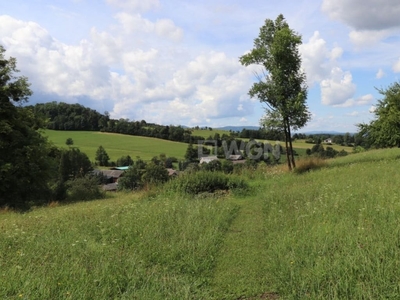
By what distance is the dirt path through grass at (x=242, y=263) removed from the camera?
179 inches

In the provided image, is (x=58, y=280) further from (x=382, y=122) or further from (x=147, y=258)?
(x=382, y=122)

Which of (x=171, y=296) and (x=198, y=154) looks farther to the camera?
(x=198, y=154)

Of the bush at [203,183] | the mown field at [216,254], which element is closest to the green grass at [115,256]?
the mown field at [216,254]

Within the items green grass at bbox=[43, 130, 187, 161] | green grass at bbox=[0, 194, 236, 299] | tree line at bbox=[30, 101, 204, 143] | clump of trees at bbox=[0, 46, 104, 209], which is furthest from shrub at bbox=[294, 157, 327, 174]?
tree line at bbox=[30, 101, 204, 143]

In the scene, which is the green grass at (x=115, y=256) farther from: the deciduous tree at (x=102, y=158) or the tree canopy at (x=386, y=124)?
the deciduous tree at (x=102, y=158)

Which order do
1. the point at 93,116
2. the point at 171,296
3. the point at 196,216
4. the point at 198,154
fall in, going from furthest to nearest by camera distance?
the point at 93,116
the point at 198,154
the point at 196,216
the point at 171,296

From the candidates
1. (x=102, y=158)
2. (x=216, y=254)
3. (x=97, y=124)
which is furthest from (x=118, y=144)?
(x=216, y=254)

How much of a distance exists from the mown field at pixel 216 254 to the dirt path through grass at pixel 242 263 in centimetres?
2

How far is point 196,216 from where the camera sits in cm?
816

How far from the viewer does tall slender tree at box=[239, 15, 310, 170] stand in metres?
16.9

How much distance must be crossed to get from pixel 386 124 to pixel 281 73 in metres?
7.49

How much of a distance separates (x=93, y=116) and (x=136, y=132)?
14.1 meters

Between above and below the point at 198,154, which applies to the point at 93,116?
above

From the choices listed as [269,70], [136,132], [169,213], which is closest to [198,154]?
[136,132]
